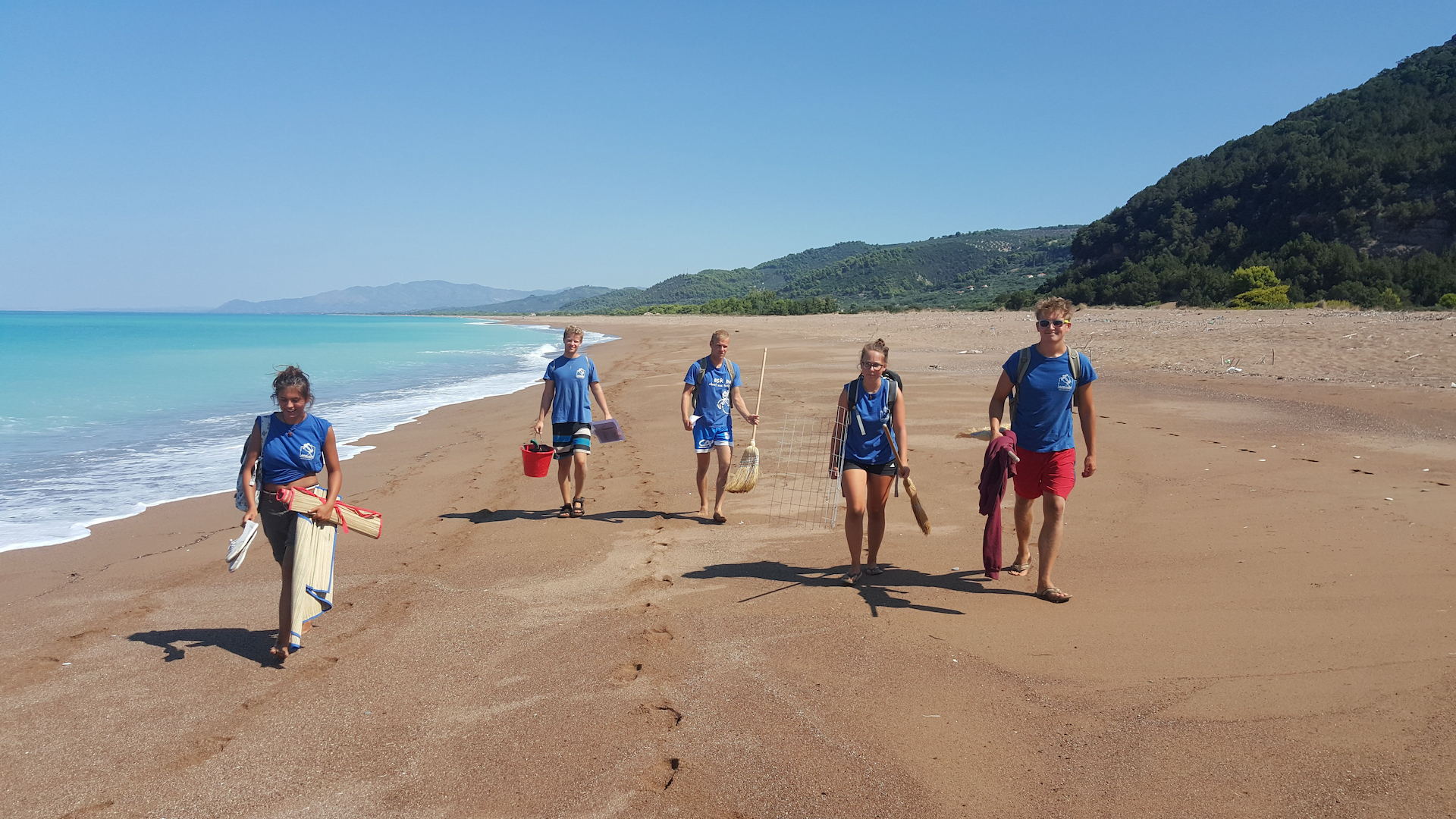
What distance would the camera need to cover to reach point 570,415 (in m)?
7.64

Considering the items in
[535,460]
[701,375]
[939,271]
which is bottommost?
[535,460]

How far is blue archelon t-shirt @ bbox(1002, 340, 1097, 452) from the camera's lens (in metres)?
5.07

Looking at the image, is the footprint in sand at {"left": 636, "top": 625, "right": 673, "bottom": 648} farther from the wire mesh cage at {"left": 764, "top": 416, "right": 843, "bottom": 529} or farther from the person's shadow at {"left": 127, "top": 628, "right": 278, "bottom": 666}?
the person's shadow at {"left": 127, "top": 628, "right": 278, "bottom": 666}

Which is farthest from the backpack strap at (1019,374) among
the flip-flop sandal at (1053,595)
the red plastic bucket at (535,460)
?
the red plastic bucket at (535,460)

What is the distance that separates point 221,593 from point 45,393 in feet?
61.5

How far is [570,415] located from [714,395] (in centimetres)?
135

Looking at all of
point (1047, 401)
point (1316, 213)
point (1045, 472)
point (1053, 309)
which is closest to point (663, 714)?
point (1045, 472)

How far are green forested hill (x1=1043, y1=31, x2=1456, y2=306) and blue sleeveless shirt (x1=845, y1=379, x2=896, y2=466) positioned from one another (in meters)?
27.8

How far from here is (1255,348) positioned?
691 inches

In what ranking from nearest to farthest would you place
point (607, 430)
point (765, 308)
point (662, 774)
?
point (662, 774)
point (607, 430)
point (765, 308)

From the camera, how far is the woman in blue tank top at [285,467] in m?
4.40

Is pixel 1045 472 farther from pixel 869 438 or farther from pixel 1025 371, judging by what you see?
pixel 869 438

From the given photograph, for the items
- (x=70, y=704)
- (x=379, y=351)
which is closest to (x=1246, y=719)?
(x=70, y=704)

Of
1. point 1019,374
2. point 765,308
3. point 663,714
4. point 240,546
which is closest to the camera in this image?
point 663,714
